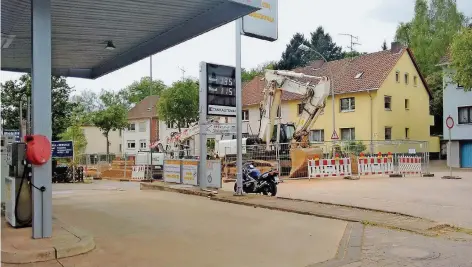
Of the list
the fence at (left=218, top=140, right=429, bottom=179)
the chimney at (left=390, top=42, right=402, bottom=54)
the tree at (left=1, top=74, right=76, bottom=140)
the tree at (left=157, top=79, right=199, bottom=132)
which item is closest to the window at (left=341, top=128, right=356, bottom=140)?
the chimney at (left=390, top=42, right=402, bottom=54)

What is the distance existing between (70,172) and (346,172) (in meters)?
17.4

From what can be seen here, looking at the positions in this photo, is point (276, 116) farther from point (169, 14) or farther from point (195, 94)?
point (195, 94)

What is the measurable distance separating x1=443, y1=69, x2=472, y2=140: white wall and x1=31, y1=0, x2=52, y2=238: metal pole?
31.4 meters

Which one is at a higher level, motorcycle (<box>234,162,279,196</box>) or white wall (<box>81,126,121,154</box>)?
white wall (<box>81,126,121,154</box>)

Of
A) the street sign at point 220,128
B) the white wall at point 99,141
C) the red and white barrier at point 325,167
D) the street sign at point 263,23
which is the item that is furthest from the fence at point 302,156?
the white wall at point 99,141

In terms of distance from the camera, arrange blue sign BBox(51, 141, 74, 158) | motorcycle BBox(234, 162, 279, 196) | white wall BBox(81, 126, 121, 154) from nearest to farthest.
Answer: motorcycle BBox(234, 162, 279, 196) < blue sign BBox(51, 141, 74, 158) < white wall BBox(81, 126, 121, 154)

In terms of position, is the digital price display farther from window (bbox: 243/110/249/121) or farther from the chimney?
window (bbox: 243/110/249/121)

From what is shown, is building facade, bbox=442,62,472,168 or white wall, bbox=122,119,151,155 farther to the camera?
white wall, bbox=122,119,151,155

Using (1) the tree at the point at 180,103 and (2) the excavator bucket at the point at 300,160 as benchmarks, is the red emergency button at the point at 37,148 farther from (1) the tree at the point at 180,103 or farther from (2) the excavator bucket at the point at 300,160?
(1) the tree at the point at 180,103

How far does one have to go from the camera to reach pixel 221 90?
14219 millimetres

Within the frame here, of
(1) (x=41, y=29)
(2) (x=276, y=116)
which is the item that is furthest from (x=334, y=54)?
(1) (x=41, y=29)

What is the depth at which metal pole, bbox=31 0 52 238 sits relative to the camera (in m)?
7.12

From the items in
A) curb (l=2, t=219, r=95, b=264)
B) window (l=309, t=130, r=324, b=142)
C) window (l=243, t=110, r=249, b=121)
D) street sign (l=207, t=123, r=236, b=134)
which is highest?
window (l=243, t=110, r=249, b=121)

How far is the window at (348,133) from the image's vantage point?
1483 inches
